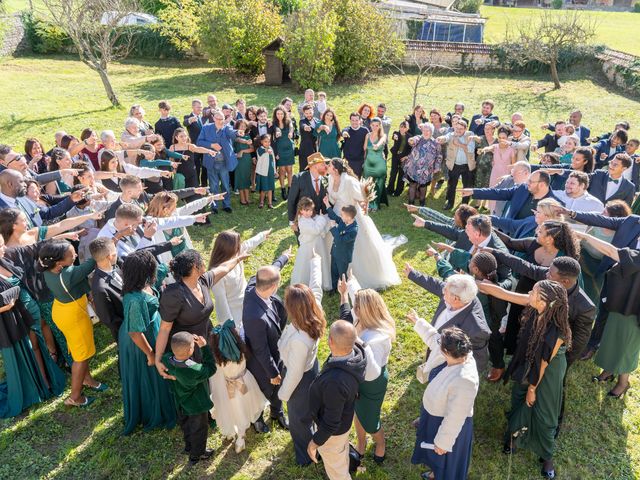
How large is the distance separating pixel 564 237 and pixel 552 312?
1238 millimetres

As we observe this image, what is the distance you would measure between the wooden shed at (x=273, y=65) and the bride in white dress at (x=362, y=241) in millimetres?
16116

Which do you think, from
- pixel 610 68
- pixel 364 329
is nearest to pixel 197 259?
pixel 364 329

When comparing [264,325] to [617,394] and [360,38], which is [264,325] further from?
[360,38]

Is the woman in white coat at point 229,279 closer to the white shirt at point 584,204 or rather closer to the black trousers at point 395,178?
the white shirt at point 584,204

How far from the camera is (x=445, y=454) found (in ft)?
13.6

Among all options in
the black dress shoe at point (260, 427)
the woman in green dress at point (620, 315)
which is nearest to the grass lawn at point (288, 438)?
the black dress shoe at point (260, 427)

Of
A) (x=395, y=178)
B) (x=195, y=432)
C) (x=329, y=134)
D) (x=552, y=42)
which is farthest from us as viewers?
(x=552, y=42)

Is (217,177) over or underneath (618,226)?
underneath

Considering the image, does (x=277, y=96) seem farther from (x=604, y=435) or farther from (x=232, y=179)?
(x=604, y=435)

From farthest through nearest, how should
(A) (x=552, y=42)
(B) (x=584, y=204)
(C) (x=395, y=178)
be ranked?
1. (A) (x=552, y=42)
2. (C) (x=395, y=178)
3. (B) (x=584, y=204)

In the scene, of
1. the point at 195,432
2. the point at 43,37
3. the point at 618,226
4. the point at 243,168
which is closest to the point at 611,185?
the point at 618,226

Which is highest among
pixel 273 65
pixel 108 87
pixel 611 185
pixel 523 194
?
pixel 273 65

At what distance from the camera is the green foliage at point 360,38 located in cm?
2186

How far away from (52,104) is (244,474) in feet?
59.7
